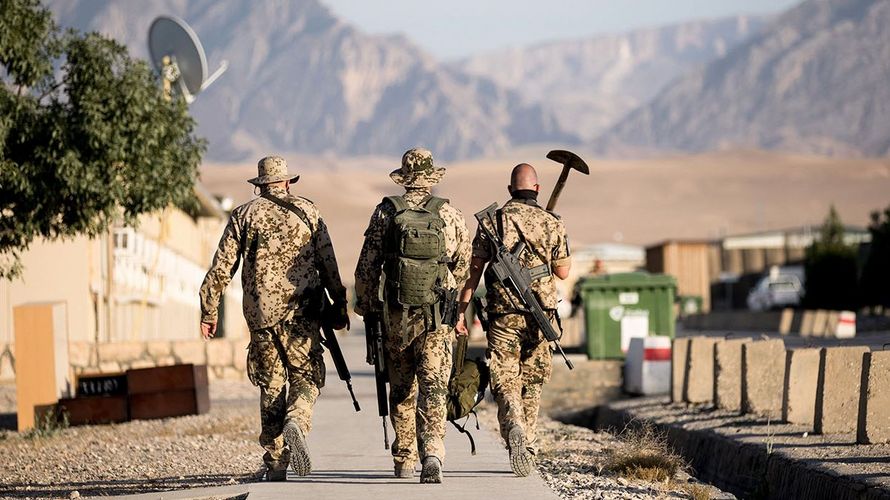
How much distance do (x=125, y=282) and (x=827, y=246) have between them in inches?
1374

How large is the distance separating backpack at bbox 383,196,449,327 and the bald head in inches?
49.7

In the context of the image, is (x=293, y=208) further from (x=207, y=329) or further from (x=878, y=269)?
(x=878, y=269)

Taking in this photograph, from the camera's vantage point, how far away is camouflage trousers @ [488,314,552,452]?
10992mm

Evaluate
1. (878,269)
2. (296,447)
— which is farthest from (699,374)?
(878,269)

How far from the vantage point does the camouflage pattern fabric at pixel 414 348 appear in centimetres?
1007

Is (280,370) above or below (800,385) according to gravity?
above

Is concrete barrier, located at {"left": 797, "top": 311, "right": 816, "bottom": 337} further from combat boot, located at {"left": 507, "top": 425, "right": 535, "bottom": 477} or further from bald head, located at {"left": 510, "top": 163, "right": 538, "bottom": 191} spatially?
combat boot, located at {"left": 507, "top": 425, "right": 535, "bottom": 477}

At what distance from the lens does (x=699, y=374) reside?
671 inches

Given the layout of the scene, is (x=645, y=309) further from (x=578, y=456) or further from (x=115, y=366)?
(x=578, y=456)

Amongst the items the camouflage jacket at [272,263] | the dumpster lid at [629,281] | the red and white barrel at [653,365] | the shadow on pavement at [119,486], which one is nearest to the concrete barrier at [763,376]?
the red and white barrel at [653,365]

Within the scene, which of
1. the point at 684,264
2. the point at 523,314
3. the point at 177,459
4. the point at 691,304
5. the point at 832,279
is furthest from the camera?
the point at 684,264

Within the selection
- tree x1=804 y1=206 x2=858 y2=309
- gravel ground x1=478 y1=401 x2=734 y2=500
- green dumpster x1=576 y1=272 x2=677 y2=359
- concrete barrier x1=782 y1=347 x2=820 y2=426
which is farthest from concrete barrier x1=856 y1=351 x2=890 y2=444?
tree x1=804 y1=206 x2=858 y2=309

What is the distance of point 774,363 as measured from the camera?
15094mm

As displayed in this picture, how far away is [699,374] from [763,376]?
77.0 inches
